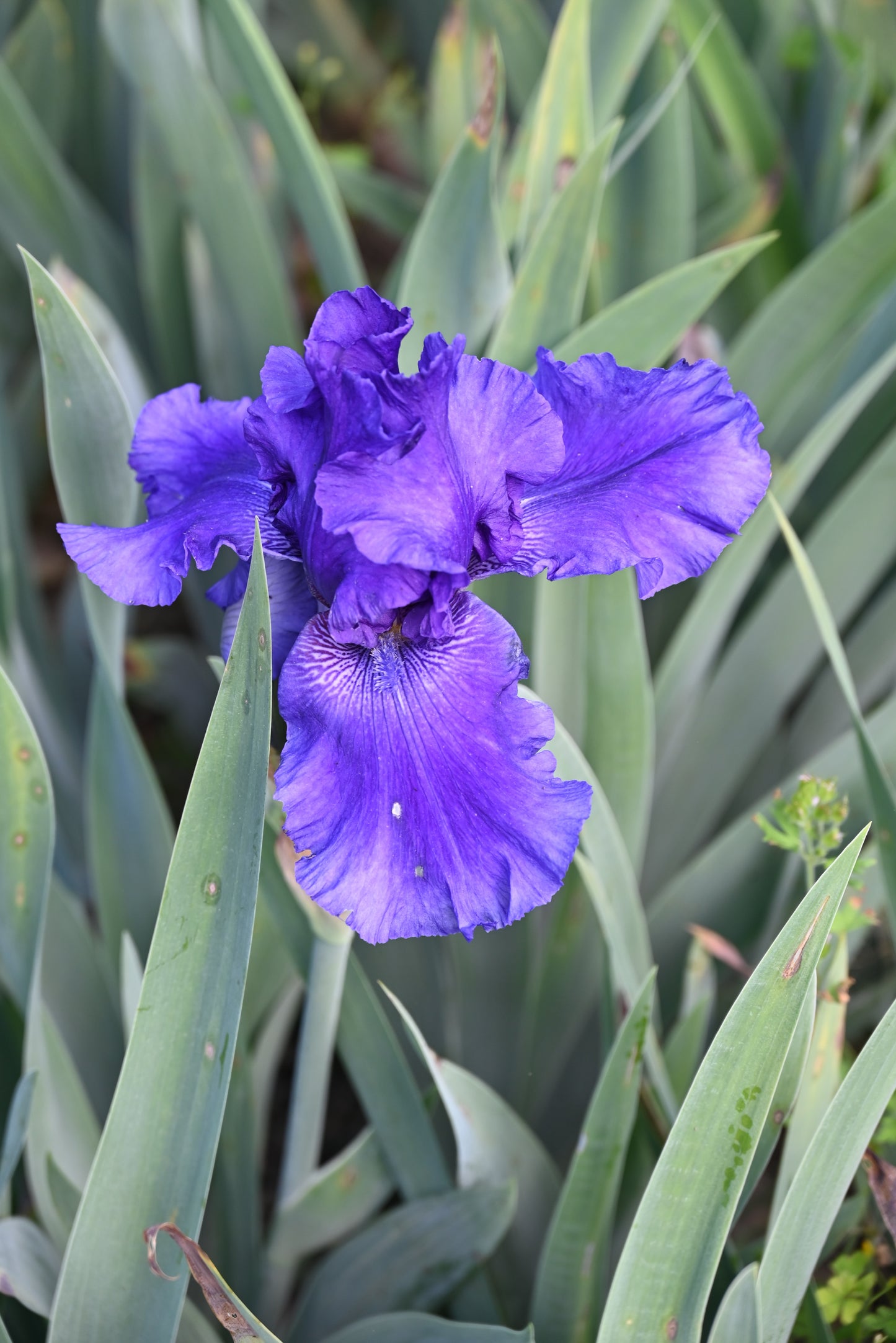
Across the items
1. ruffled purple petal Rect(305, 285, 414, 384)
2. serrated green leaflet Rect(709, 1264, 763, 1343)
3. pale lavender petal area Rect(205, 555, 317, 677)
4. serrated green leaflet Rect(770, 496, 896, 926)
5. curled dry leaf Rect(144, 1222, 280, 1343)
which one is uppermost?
ruffled purple petal Rect(305, 285, 414, 384)

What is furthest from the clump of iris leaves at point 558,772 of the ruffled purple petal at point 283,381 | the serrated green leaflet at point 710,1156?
the ruffled purple petal at point 283,381

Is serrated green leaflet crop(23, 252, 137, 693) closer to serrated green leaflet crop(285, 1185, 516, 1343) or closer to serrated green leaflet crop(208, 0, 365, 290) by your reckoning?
serrated green leaflet crop(208, 0, 365, 290)

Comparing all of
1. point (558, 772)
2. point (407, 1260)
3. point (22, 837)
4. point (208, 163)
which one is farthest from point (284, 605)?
point (208, 163)

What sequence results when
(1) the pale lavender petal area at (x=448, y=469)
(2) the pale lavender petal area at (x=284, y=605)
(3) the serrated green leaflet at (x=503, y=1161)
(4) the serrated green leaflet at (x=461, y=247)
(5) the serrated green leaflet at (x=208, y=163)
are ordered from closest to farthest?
(1) the pale lavender petal area at (x=448, y=469), (2) the pale lavender petal area at (x=284, y=605), (3) the serrated green leaflet at (x=503, y=1161), (4) the serrated green leaflet at (x=461, y=247), (5) the serrated green leaflet at (x=208, y=163)

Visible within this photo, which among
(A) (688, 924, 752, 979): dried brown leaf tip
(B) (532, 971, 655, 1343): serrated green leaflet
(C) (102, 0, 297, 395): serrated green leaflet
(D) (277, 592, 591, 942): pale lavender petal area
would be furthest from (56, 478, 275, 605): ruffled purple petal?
(C) (102, 0, 297, 395): serrated green leaflet

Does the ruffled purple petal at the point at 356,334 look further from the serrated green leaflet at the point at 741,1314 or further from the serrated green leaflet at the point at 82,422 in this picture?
the serrated green leaflet at the point at 741,1314

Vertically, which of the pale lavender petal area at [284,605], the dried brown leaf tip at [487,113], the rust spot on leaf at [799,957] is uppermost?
the dried brown leaf tip at [487,113]

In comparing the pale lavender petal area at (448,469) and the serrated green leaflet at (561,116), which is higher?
the serrated green leaflet at (561,116)
